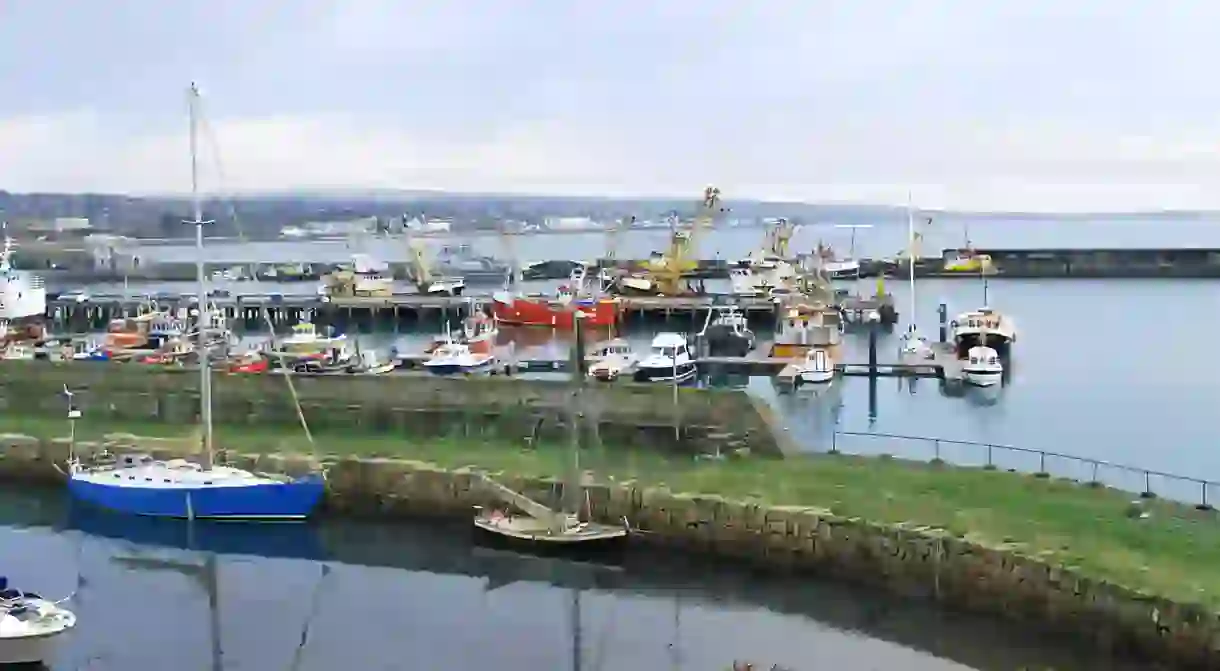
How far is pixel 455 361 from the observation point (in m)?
39.2

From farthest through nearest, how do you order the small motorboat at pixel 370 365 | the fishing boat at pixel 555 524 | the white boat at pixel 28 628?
1. the small motorboat at pixel 370 365
2. the fishing boat at pixel 555 524
3. the white boat at pixel 28 628

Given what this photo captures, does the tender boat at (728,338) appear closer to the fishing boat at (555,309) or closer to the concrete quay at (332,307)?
the fishing boat at (555,309)

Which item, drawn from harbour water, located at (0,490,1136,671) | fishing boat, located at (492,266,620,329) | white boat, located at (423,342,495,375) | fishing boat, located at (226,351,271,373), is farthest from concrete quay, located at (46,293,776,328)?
harbour water, located at (0,490,1136,671)

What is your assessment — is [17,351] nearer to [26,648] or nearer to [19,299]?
[19,299]

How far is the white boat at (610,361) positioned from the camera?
1415 inches

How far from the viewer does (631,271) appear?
7456 cm

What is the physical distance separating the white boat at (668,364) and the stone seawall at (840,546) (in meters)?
14.7

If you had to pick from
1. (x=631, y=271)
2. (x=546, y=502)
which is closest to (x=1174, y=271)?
(x=631, y=271)

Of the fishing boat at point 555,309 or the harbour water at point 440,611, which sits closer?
the harbour water at point 440,611

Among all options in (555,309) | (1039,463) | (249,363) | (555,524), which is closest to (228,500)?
(555,524)

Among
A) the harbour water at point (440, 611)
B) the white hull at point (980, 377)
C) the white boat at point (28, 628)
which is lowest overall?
the harbour water at point (440, 611)

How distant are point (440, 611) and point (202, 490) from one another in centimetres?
576

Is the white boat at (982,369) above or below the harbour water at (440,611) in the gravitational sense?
above

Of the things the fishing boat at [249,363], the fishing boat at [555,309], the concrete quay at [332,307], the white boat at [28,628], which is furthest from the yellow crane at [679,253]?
the white boat at [28,628]
